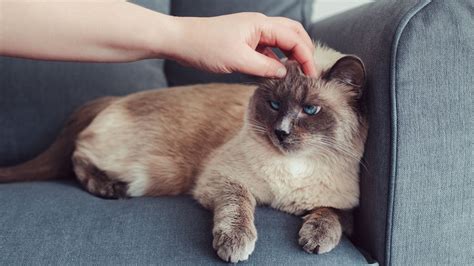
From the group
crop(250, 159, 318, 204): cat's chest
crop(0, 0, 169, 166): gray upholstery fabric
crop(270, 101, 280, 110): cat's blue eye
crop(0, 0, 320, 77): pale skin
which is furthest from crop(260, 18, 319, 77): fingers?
crop(0, 0, 169, 166): gray upholstery fabric

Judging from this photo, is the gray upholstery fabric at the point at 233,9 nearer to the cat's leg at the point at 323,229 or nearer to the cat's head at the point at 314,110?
the cat's head at the point at 314,110

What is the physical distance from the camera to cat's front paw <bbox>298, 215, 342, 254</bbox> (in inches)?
39.8

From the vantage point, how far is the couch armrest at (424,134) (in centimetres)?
98

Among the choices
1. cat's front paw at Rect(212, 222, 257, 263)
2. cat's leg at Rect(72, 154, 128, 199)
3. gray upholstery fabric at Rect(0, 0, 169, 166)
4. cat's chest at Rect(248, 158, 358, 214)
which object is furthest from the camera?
gray upholstery fabric at Rect(0, 0, 169, 166)

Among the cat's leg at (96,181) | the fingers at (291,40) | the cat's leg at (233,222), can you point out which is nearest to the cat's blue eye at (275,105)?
the fingers at (291,40)

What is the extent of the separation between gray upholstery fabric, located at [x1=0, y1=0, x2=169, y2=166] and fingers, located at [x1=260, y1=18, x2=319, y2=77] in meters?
0.89

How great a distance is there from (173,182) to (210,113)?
258 millimetres

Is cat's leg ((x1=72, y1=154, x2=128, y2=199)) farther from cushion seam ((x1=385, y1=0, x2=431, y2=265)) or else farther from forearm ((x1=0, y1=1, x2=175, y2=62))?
cushion seam ((x1=385, y1=0, x2=431, y2=265))

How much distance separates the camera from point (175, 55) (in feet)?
3.87

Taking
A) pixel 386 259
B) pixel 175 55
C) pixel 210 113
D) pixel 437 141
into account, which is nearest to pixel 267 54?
pixel 175 55

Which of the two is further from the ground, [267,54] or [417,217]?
[267,54]

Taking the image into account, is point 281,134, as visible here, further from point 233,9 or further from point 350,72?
point 233,9

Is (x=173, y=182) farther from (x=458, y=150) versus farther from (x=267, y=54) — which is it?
(x=458, y=150)

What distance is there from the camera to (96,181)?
1.48 meters
